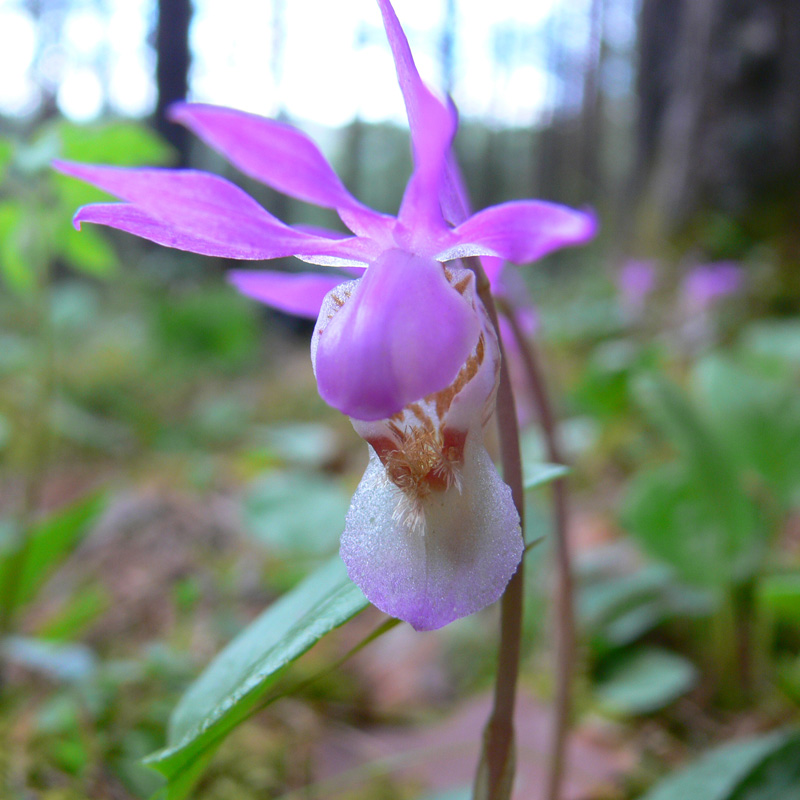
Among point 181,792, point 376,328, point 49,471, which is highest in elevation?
point 376,328

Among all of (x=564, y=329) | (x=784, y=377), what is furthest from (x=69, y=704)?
(x=564, y=329)

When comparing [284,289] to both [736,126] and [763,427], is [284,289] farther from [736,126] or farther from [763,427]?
[736,126]

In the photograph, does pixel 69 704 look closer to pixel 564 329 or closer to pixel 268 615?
pixel 268 615

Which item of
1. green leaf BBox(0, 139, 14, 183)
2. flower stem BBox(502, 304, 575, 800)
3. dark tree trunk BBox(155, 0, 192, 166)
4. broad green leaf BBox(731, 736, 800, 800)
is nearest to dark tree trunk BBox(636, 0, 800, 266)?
flower stem BBox(502, 304, 575, 800)

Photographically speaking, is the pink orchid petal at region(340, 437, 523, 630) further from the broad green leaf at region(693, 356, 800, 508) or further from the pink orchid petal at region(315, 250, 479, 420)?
the broad green leaf at region(693, 356, 800, 508)

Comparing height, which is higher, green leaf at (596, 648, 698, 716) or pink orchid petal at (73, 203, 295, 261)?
pink orchid petal at (73, 203, 295, 261)

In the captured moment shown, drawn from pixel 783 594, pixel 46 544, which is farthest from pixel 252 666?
pixel 46 544
